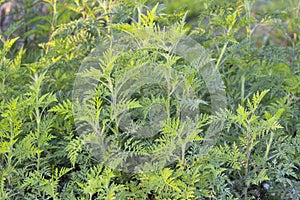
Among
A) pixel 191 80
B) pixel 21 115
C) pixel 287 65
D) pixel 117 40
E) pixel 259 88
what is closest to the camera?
pixel 191 80

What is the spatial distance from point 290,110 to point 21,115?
1.13 meters

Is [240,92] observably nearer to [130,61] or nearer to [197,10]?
[197,10]

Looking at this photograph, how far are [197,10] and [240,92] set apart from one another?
51cm

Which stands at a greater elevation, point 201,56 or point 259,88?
point 201,56

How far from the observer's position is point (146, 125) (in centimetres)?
185

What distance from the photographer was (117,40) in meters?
2.03

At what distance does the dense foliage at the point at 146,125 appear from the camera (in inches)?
65.6

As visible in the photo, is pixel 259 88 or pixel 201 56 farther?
pixel 259 88

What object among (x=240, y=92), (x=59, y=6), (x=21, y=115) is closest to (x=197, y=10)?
(x=240, y=92)

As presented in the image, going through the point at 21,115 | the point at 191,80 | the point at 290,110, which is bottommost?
the point at 290,110

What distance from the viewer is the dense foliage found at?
65.6 inches

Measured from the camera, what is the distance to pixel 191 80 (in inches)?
68.0

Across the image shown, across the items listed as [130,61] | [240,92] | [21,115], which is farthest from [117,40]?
[240,92]

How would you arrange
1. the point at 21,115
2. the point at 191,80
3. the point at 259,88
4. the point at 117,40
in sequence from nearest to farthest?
the point at 191,80 < the point at 21,115 < the point at 117,40 < the point at 259,88
